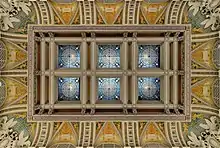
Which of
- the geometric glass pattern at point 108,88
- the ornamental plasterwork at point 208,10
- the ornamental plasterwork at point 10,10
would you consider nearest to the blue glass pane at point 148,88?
the geometric glass pattern at point 108,88

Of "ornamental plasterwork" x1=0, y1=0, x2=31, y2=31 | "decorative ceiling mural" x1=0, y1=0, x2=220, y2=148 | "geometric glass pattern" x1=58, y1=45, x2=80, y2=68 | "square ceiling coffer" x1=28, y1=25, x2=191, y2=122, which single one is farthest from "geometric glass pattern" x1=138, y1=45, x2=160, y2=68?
"ornamental plasterwork" x1=0, y1=0, x2=31, y2=31

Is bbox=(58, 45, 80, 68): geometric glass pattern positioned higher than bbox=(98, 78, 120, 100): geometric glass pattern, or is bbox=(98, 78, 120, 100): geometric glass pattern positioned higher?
bbox=(58, 45, 80, 68): geometric glass pattern

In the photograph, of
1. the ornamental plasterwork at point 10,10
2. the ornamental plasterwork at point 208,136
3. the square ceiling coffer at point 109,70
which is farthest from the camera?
the square ceiling coffer at point 109,70

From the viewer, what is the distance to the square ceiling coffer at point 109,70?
25.6 ft

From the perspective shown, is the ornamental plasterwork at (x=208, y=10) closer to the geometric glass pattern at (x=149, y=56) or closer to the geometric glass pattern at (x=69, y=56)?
the geometric glass pattern at (x=149, y=56)

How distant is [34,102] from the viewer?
7.94 metres

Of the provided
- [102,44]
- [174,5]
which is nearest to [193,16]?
[174,5]

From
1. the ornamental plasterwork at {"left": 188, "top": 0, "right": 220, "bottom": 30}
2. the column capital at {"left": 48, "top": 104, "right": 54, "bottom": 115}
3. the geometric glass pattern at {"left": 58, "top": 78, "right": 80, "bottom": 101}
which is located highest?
the ornamental plasterwork at {"left": 188, "top": 0, "right": 220, "bottom": 30}

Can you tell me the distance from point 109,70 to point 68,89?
145cm

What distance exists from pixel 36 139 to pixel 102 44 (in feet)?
10.9

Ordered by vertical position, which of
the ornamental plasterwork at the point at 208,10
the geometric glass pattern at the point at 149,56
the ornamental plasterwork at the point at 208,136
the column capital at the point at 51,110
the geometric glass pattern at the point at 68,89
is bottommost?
the ornamental plasterwork at the point at 208,136

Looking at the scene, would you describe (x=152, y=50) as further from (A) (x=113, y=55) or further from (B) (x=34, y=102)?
(B) (x=34, y=102)

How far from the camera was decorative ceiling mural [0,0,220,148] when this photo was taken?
7539 mm

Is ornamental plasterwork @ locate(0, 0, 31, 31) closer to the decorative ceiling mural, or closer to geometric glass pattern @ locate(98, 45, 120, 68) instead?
the decorative ceiling mural
